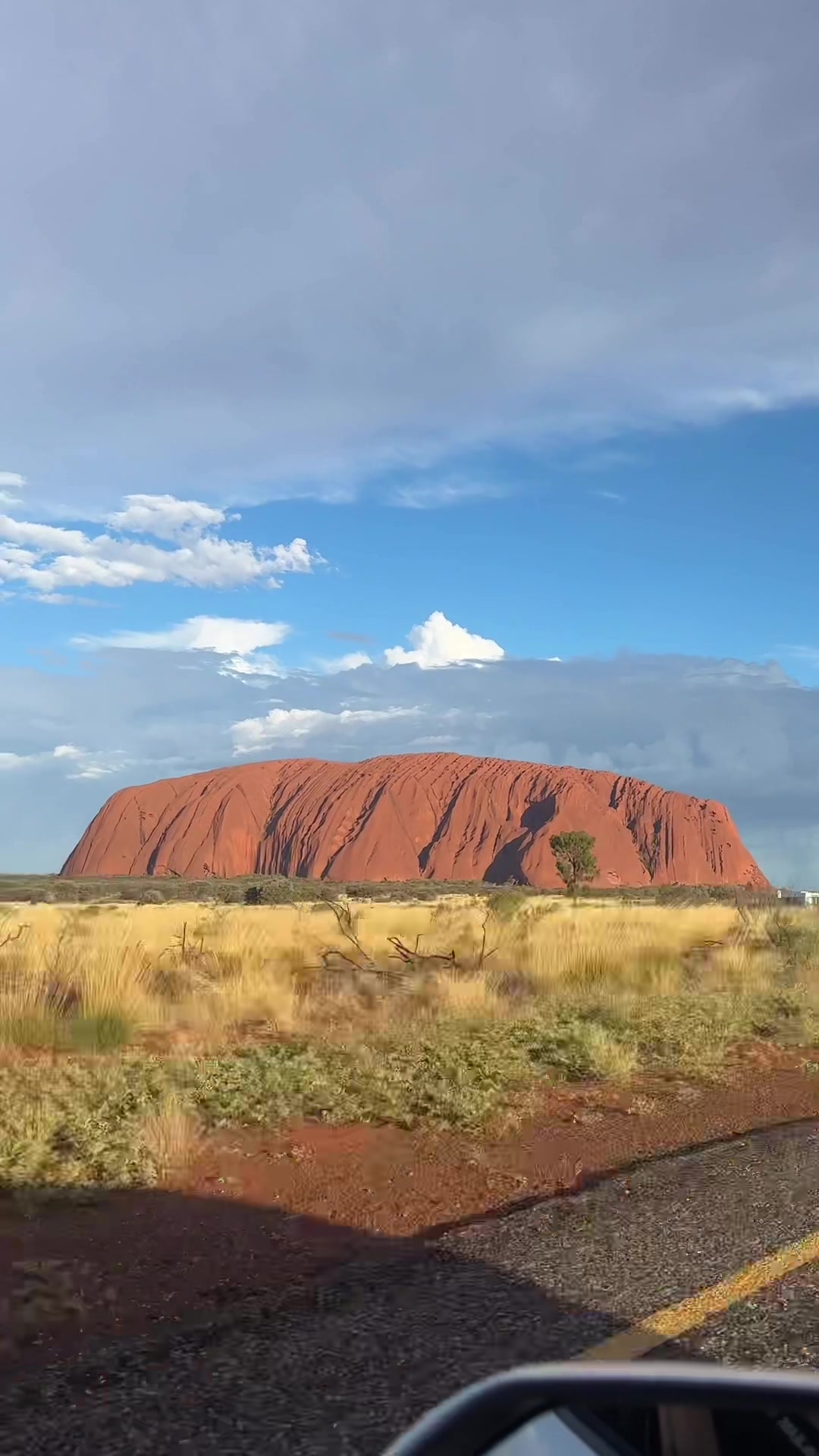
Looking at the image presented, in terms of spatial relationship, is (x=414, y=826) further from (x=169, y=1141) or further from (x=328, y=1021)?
(x=169, y=1141)

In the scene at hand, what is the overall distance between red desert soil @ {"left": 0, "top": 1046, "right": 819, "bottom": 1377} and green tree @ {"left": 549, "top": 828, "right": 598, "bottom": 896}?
210 feet

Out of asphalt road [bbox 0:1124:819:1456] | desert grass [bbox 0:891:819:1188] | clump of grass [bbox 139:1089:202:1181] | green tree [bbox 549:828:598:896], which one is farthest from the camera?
green tree [bbox 549:828:598:896]

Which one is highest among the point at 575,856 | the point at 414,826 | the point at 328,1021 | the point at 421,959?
the point at 414,826

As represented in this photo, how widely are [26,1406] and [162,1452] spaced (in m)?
0.73

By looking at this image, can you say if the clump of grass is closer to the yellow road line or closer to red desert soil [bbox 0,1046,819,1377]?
red desert soil [bbox 0,1046,819,1377]

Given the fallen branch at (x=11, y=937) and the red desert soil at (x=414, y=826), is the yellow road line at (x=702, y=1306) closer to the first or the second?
the fallen branch at (x=11, y=937)

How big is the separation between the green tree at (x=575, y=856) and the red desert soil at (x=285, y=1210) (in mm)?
64035

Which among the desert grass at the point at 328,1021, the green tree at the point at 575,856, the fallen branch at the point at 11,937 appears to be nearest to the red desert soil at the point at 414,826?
the green tree at the point at 575,856

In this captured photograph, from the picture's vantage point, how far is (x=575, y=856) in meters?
73.3

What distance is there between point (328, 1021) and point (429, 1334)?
29.1ft

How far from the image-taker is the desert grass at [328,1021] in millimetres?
8109

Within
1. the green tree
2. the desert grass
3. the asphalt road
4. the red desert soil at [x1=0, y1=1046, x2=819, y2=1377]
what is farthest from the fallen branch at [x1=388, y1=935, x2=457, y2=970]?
the green tree

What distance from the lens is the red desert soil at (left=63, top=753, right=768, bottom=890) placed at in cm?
11631

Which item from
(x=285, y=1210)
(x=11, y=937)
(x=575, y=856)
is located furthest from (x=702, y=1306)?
(x=575, y=856)
